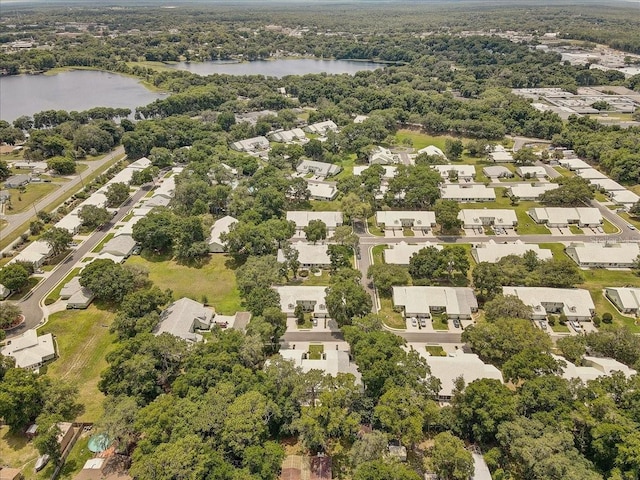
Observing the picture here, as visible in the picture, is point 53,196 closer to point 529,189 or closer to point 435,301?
point 435,301

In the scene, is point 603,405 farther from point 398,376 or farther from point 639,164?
point 639,164

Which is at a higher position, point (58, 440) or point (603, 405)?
point (603, 405)

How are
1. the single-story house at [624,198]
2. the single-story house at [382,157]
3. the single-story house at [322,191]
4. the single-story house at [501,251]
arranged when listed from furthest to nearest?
1. the single-story house at [382,157]
2. the single-story house at [322,191]
3. the single-story house at [624,198]
4. the single-story house at [501,251]

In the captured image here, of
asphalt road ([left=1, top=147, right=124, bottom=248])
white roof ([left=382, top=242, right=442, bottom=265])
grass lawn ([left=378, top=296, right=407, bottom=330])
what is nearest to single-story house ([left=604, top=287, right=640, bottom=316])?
white roof ([left=382, top=242, right=442, bottom=265])

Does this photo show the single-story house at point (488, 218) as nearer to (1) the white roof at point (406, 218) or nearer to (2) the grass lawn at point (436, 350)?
(1) the white roof at point (406, 218)

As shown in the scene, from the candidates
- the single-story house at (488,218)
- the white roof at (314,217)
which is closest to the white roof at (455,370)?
the white roof at (314,217)

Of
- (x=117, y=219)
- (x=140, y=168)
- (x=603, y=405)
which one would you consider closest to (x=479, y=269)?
(x=603, y=405)

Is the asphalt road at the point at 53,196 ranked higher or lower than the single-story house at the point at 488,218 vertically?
lower
